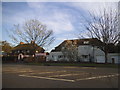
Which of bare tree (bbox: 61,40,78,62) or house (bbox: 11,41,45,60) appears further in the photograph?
house (bbox: 11,41,45,60)

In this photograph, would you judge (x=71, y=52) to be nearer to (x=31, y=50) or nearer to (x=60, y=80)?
(x=31, y=50)

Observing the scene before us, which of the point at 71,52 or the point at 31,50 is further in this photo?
the point at 31,50

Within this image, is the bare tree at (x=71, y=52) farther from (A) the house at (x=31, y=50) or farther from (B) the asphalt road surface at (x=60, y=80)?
(B) the asphalt road surface at (x=60, y=80)

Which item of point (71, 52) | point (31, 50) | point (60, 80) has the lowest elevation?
point (60, 80)

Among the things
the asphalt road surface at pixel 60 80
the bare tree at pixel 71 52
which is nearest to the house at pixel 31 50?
the bare tree at pixel 71 52

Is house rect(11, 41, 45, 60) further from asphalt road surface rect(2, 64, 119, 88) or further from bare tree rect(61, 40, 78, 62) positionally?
asphalt road surface rect(2, 64, 119, 88)

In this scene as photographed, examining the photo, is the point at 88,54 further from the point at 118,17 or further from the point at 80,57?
the point at 118,17

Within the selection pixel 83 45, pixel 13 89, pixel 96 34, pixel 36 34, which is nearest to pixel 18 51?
pixel 36 34

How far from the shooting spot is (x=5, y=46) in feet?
186

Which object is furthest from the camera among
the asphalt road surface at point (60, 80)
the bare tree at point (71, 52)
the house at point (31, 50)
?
the house at point (31, 50)

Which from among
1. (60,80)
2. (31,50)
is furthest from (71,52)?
(60,80)

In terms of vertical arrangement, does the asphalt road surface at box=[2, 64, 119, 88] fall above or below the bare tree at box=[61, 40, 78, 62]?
below

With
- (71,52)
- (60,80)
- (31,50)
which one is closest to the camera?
(60,80)

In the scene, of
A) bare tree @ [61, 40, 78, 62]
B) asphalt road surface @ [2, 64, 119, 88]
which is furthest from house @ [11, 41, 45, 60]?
asphalt road surface @ [2, 64, 119, 88]
